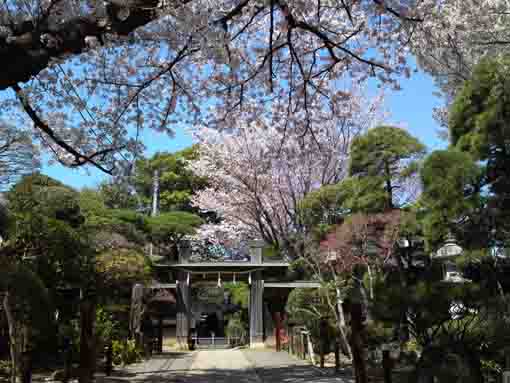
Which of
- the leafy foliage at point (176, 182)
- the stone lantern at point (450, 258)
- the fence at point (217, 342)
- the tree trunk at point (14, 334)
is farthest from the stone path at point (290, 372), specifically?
the leafy foliage at point (176, 182)

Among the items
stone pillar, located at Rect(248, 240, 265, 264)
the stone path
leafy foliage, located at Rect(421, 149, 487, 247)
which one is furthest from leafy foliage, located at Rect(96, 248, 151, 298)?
leafy foliage, located at Rect(421, 149, 487, 247)

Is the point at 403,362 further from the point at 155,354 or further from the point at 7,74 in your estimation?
the point at 155,354

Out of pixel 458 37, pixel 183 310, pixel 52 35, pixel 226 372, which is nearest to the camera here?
pixel 52 35

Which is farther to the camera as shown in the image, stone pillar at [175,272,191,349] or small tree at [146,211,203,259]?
small tree at [146,211,203,259]

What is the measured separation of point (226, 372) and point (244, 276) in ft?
28.0

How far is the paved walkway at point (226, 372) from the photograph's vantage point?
8.46 m

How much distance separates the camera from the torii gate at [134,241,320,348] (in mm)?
17453

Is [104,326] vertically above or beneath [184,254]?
beneath

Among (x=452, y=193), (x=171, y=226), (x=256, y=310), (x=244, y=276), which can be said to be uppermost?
(x=171, y=226)

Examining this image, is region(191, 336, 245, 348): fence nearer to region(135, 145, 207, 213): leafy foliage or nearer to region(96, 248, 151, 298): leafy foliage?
region(96, 248, 151, 298): leafy foliage

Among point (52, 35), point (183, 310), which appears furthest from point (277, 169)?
point (52, 35)

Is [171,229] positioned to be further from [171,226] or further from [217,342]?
[217,342]

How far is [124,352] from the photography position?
424 inches

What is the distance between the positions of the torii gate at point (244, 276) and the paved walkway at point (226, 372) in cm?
467
